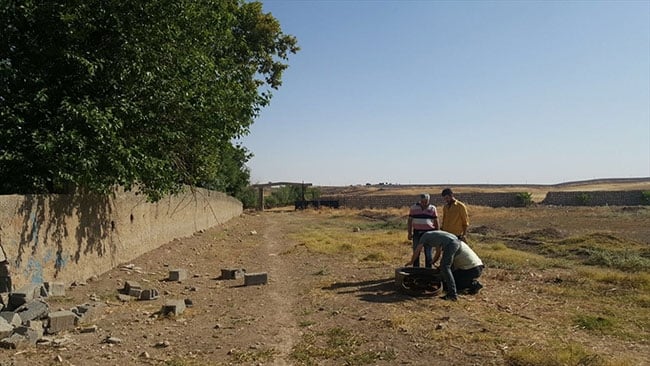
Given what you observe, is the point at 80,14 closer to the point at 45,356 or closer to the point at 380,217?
the point at 45,356

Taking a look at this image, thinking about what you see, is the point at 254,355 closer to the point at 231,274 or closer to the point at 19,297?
A: the point at 19,297

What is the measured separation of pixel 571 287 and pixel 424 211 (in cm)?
302

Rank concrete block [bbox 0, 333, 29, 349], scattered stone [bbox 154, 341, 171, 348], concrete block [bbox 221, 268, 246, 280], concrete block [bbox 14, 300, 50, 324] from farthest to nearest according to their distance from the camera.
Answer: concrete block [bbox 221, 268, 246, 280] < concrete block [bbox 14, 300, 50, 324] < scattered stone [bbox 154, 341, 171, 348] < concrete block [bbox 0, 333, 29, 349]

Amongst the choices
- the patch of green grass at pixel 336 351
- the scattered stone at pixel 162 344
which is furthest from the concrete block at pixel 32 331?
the patch of green grass at pixel 336 351

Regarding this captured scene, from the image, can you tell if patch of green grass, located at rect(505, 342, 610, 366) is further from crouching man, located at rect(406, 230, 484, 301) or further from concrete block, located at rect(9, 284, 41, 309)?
concrete block, located at rect(9, 284, 41, 309)

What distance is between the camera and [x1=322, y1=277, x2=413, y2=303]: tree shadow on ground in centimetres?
799

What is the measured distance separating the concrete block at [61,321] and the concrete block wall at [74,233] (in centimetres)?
159

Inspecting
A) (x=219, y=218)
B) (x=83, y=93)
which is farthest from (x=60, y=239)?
(x=219, y=218)

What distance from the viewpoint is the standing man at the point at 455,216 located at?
29.1 ft

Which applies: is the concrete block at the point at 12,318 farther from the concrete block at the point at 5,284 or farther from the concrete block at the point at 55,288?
the concrete block at the point at 55,288

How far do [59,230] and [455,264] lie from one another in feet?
22.7

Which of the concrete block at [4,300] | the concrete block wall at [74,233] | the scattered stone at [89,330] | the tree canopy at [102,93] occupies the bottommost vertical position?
the scattered stone at [89,330]

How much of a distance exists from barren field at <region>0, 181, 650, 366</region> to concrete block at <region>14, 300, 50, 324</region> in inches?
24.9

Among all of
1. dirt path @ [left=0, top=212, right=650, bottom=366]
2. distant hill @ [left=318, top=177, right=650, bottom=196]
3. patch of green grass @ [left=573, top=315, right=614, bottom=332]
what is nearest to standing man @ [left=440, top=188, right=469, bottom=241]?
dirt path @ [left=0, top=212, right=650, bottom=366]
